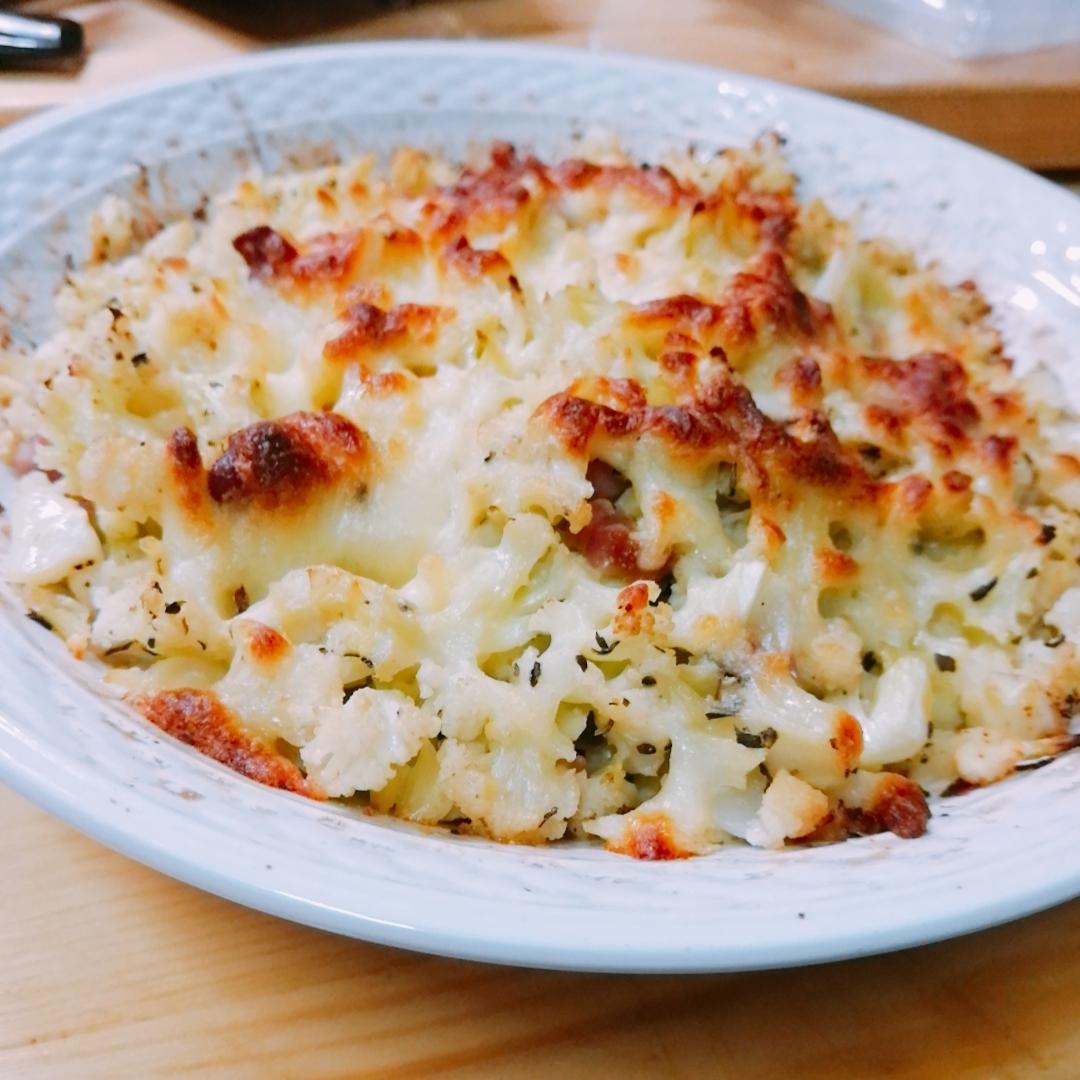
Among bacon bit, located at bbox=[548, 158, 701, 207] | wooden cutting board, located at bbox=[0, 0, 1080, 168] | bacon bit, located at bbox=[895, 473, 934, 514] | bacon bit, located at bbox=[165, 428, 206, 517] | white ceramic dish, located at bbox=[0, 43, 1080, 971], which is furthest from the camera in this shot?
wooden cutting board, located at bbox=[0, 0, 1080, 168]

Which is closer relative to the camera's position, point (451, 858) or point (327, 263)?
point (451, 858)

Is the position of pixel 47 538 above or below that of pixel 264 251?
below

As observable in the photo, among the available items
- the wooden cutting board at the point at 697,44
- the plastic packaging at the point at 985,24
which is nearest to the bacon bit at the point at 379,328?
the wooden cutting board at the point at 697,44

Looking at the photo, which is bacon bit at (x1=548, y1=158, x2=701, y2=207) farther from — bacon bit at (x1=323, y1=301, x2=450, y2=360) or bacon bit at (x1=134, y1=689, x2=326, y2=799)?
bacon bit at (x1=134, y1=689, x2=326, y2=799)

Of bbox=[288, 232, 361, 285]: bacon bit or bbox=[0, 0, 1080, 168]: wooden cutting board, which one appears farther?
bbox=[0, 0, 1080, 168]: wooden cutting board

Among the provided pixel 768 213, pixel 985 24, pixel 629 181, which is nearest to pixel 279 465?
pixel 629 181

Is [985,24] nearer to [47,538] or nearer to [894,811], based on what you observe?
[894,811]

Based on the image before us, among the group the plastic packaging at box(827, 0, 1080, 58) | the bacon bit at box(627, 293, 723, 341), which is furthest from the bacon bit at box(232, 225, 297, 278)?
the plastic packaging at box(827, 0, 1080, 58)
